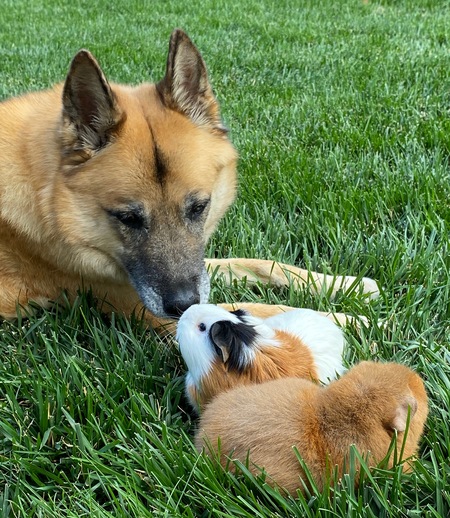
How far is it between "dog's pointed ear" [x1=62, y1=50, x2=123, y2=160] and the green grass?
73 centimetres

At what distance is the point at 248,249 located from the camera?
3348mm

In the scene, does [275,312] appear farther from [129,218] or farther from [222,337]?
[129,218]

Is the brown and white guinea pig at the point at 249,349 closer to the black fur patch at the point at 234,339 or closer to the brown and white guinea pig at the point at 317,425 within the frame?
the black fur patch at the point at 234,339

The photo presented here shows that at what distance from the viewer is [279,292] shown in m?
3.01

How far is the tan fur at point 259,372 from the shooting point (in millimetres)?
2035

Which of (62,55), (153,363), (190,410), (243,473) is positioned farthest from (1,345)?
(62,55)

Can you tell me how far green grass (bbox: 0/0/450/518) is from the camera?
1791mm

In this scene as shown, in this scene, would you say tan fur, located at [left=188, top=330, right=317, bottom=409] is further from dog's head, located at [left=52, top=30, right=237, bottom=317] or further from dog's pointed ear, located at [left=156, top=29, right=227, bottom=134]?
dog's pointed ear, located at [left=156, top=29, right=227, bottom=134]

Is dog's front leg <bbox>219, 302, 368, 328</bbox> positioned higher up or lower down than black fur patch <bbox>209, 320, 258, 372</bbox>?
lower down

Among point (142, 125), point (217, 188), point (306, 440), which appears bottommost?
point (306, 440)

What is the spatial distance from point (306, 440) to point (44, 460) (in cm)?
88

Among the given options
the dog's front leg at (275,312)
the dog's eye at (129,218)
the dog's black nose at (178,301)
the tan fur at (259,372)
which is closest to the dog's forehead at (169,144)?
the dog's eye at (129,218)

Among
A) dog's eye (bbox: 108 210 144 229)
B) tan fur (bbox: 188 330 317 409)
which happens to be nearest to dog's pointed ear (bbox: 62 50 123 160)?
dog's eye (bbox: 108 210 144 229)

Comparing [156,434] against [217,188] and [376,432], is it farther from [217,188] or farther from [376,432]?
[217,188]
